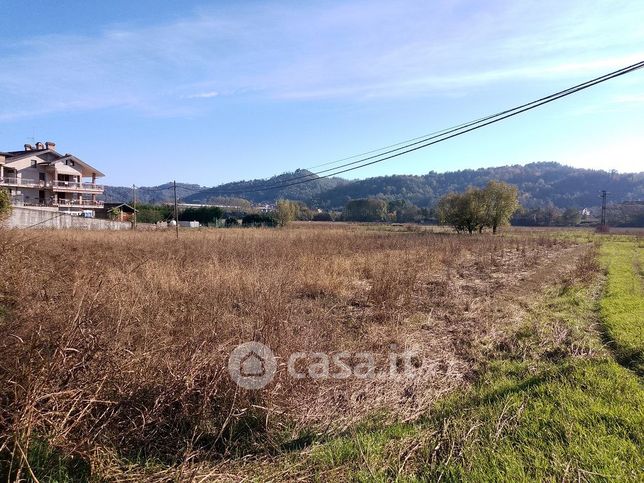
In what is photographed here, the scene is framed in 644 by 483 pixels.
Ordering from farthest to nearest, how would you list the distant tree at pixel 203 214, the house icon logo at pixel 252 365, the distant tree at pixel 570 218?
the distant tree at pixel 570 218, the distant tree at pixel 203 214, the house icon logo at pixel 252 365

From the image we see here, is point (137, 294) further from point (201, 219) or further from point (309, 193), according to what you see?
point (309, 193)

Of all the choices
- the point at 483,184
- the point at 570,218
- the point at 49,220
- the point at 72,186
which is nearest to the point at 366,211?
the point at 570,218

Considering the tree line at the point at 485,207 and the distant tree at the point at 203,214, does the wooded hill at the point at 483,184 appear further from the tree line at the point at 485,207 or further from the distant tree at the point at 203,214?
the tree line at the point at 485,207

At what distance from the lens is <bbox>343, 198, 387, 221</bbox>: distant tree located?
309 feet

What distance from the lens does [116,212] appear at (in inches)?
2099

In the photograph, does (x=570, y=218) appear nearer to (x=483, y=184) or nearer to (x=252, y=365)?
(x=483, y=184)

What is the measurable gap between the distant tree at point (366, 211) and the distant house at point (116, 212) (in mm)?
49661

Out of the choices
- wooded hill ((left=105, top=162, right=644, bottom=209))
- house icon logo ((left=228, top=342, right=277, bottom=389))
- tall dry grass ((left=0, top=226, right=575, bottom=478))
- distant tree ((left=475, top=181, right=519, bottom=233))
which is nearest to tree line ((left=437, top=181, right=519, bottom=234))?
distant tree ((left=475, top=181, right=519, bottom=233))

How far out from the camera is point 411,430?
11.0ft

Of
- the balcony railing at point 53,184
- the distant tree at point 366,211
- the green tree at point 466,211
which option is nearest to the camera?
the balcony railing at point 53,184

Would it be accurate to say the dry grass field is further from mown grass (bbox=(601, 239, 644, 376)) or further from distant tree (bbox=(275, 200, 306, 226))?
distant tree (bbox=(275, 200, 306, 226))

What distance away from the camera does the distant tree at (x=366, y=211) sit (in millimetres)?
94188

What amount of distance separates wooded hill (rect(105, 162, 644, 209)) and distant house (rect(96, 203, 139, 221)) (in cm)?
4499

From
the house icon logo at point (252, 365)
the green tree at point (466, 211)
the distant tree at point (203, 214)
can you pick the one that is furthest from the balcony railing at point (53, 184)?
the house icon logo at point (252, 365)
